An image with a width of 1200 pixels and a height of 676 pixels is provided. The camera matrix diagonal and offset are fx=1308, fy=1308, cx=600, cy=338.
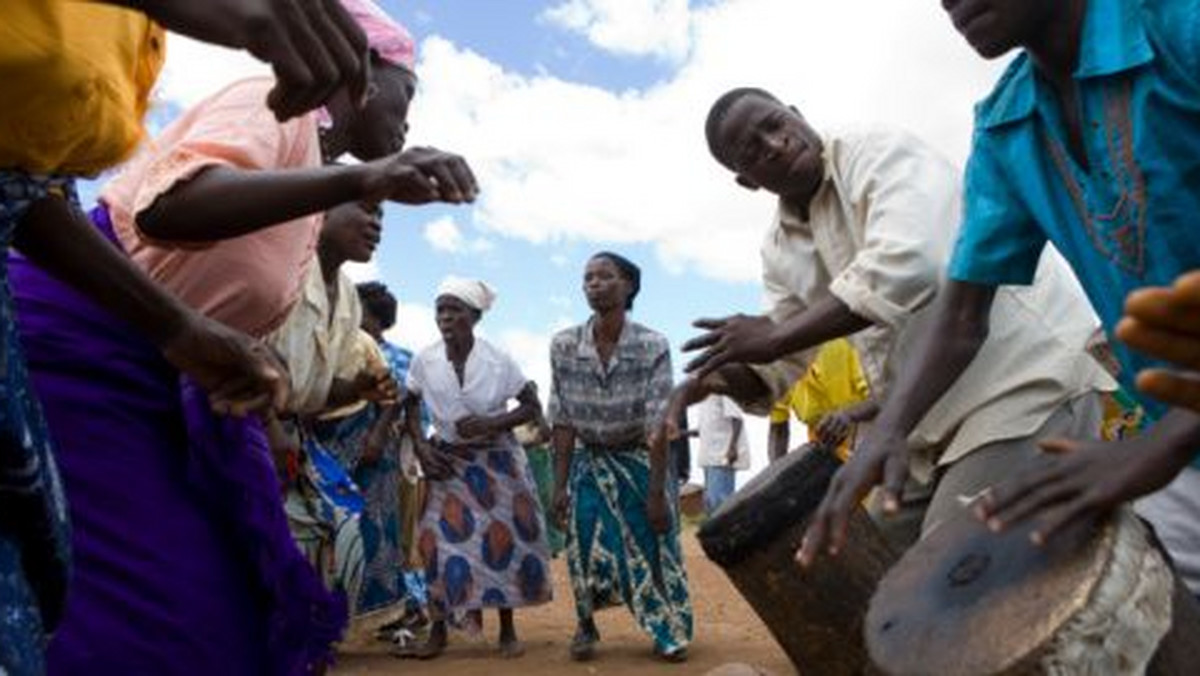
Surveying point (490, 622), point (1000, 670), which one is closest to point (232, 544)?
point (1000, 670)

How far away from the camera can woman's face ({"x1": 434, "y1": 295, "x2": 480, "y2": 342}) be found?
784 cm

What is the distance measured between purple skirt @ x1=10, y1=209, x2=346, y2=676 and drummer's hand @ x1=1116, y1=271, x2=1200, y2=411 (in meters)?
1.50

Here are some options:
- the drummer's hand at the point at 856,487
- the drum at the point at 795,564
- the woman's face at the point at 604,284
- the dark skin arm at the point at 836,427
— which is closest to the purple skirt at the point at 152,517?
the drummer's hand at the point at 856,487

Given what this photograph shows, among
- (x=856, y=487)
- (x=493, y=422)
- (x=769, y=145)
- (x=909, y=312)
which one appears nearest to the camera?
(x=856, y=487)

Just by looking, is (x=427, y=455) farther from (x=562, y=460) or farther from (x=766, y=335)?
(x=766, y=335)

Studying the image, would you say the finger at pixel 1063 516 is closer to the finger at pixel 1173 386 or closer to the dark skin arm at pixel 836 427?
the finger at pixel 1173 386

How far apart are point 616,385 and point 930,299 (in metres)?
4.07

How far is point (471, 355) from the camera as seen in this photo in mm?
7680

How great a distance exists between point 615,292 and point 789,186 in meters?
3.77

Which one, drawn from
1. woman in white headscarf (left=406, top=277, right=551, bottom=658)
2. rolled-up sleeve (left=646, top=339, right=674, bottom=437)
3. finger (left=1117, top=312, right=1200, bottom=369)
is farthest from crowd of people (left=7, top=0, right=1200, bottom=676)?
woman in white headscarf (left=406, top=277, right=551, bottom=658)

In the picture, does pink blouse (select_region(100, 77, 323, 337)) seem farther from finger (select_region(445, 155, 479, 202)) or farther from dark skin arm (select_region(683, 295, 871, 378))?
dark skin arm (select_region(683, 295, 871, 378))

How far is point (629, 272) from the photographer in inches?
284

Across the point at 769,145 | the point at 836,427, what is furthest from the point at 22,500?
the point at 836,427

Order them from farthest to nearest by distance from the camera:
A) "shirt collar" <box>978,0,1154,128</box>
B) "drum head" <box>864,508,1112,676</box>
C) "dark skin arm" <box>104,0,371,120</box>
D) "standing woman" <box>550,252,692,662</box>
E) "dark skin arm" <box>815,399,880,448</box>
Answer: "standing woman" <box>550,252,692,662</box>
"dark skin arm" <box>815,399,880,448</box>
"shirt collar" <box>978,0,1154,128</box>
"drum head" <box>864,508,1112,676</box>
"dark skin arm" <box>104,0,371,120</box>
